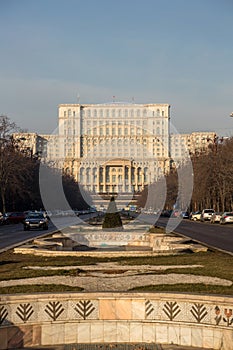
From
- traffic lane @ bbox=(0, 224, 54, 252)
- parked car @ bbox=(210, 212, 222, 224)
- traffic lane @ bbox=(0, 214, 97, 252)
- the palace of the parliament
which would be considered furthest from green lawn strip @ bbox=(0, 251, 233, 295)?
the palace of the parliament

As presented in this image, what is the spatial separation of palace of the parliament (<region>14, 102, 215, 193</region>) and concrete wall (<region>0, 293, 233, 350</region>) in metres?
160

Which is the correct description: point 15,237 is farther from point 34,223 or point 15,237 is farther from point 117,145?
point 117,145

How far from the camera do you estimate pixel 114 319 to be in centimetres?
883

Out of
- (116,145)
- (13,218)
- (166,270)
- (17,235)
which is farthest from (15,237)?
(116,145)

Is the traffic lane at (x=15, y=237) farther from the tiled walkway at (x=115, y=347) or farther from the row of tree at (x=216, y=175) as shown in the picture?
the row of tree at (x=216, y=175)

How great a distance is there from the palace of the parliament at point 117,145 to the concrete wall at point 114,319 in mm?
160192

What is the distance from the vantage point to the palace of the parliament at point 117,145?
17412 cm

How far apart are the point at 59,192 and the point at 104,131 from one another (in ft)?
291

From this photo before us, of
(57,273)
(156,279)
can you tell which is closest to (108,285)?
(156,279)

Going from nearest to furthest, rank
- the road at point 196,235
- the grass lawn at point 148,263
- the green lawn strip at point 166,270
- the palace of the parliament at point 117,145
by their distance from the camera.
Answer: the grass lawn at point 148,263 → the green lawn strip at point 166,270 → the road at point 196,235 → the palace of the parliament at point 117,145

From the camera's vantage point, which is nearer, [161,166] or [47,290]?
[47,290]

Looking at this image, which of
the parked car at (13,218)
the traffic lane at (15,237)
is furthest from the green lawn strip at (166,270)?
the parked car at (13,218)

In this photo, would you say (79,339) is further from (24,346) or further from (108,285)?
(108,285)

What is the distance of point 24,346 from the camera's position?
8477 mm
